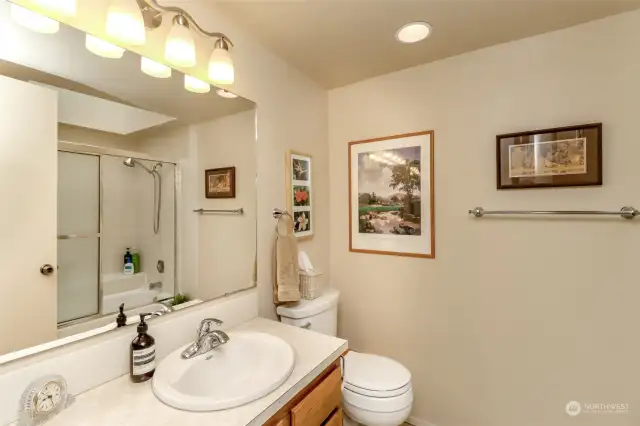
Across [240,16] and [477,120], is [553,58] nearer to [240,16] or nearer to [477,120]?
[477,120]

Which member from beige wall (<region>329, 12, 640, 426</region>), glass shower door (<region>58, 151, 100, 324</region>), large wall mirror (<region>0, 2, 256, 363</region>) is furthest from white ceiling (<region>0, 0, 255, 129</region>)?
beige wall (<region>329, 12, 640, 426</region>)

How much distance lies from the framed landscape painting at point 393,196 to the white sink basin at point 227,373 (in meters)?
1.01

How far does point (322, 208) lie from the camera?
2.07 m

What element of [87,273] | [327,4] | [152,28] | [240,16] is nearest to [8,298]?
[87,273]

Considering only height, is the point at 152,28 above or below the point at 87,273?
above

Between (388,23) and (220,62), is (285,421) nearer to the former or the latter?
(220,62)

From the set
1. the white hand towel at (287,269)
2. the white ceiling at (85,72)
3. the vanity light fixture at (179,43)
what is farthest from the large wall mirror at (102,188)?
the white hand towel at (287,269)

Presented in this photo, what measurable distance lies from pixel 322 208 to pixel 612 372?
169cm

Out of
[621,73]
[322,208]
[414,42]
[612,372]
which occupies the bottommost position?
[612,372]

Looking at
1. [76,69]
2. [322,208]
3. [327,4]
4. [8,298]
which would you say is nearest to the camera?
[8,298]

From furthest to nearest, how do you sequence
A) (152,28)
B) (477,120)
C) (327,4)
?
(477,120) < (327,4) < (152,28)

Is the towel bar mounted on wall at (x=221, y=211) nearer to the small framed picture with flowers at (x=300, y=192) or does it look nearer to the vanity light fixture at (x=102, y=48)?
the small framed picture with flowers at (x=300, y=192)

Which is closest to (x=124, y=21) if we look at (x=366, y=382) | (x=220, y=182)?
(x=220, y=182)

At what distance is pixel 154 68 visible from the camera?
1.11m
